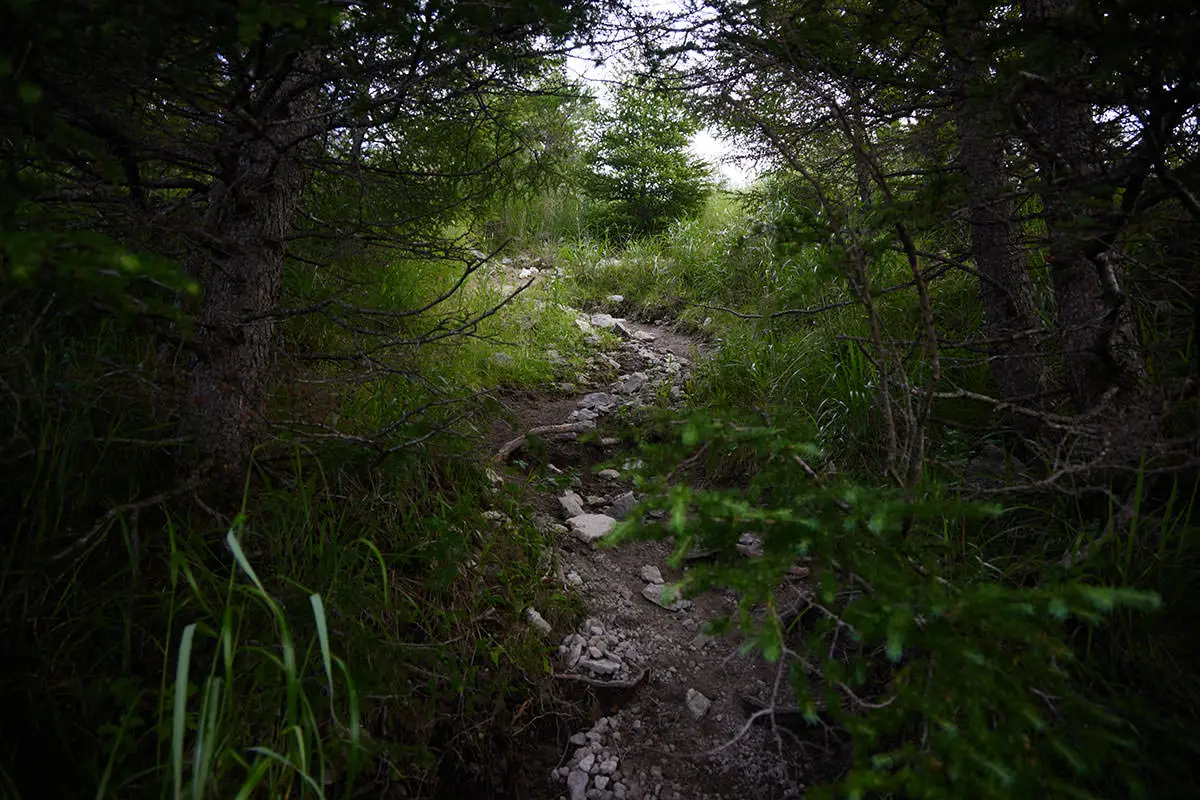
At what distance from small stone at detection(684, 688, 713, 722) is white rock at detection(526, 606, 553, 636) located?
67cm

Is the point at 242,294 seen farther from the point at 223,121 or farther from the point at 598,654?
the point at 598,654

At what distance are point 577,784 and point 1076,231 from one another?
2390mm

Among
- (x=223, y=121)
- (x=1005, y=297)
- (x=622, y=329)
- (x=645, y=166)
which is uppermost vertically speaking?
(x=645, y=166)

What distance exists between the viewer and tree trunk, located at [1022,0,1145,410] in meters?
1.45

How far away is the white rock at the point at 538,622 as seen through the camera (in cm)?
254

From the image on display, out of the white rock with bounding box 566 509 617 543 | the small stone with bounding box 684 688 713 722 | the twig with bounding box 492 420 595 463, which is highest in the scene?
the twig with bounding box 492 420 595 463

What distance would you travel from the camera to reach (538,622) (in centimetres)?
256

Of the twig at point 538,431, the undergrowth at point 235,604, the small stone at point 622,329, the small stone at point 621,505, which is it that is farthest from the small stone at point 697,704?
the small stone at point 622,329

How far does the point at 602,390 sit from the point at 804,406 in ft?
6.57

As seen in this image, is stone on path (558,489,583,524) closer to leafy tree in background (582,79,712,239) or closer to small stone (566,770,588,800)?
small stone (566,770,588,800)

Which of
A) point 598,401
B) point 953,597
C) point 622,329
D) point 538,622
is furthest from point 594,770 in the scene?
point 622,329

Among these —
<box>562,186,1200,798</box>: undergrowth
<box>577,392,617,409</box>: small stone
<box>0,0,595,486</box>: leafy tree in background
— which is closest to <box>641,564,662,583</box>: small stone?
<box>562,186,1200,798</box>: undergrowth

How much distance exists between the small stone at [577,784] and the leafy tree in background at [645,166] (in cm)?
845

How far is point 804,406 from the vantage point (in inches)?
144
